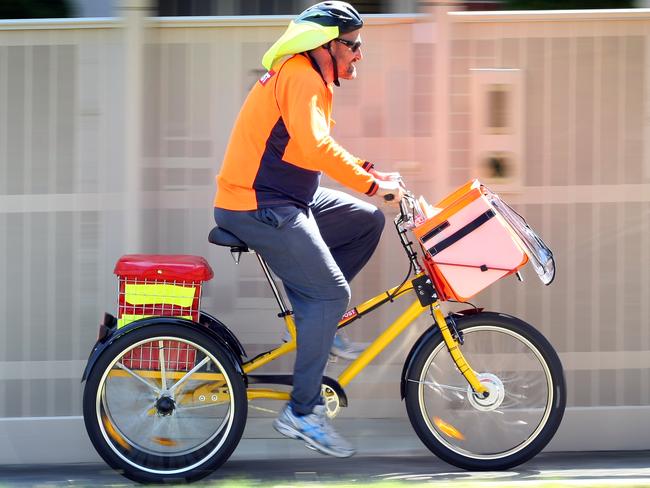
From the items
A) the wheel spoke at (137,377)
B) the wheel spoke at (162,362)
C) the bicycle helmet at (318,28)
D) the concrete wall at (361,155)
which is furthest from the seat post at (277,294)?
the bicycle helmet at (318,28)

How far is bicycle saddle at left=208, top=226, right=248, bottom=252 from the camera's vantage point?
4922 mm

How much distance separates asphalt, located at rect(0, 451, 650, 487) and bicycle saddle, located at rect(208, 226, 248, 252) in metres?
1.04

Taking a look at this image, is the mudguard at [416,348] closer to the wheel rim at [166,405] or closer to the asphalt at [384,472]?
the asphalt at [384,472]

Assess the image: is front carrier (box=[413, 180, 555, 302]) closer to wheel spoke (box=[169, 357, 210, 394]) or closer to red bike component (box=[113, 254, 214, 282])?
red bike component (box=[113, 254, 214, 282])

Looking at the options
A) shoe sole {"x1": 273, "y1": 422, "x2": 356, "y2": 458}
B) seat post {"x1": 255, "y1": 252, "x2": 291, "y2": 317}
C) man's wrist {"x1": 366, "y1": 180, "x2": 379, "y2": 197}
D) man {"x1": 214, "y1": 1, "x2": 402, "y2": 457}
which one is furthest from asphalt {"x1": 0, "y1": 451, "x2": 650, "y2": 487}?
man's wrist {"x1": 366, "y1": 180, "x2": 379, "y2": 197}

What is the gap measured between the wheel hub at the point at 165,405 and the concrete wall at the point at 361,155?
2.04ft

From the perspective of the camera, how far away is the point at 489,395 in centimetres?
509

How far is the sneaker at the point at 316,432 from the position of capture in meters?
4.93

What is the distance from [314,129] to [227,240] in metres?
0.69

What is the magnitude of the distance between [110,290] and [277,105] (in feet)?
4.88

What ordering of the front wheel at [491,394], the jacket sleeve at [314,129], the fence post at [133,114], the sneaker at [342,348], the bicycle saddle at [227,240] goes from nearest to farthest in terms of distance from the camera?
the jacket sleeve at [314,129]
the bicycle saddle at [227,240]
the front wheel at [491,394]
the sneaker at [342,348]
the fence post at [133,114]

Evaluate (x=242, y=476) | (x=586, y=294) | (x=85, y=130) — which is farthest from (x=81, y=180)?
(x=586, y=294)

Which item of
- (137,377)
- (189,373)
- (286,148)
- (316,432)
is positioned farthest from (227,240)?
(316,432)

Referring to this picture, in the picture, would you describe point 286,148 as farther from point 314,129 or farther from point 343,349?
point 343,349
